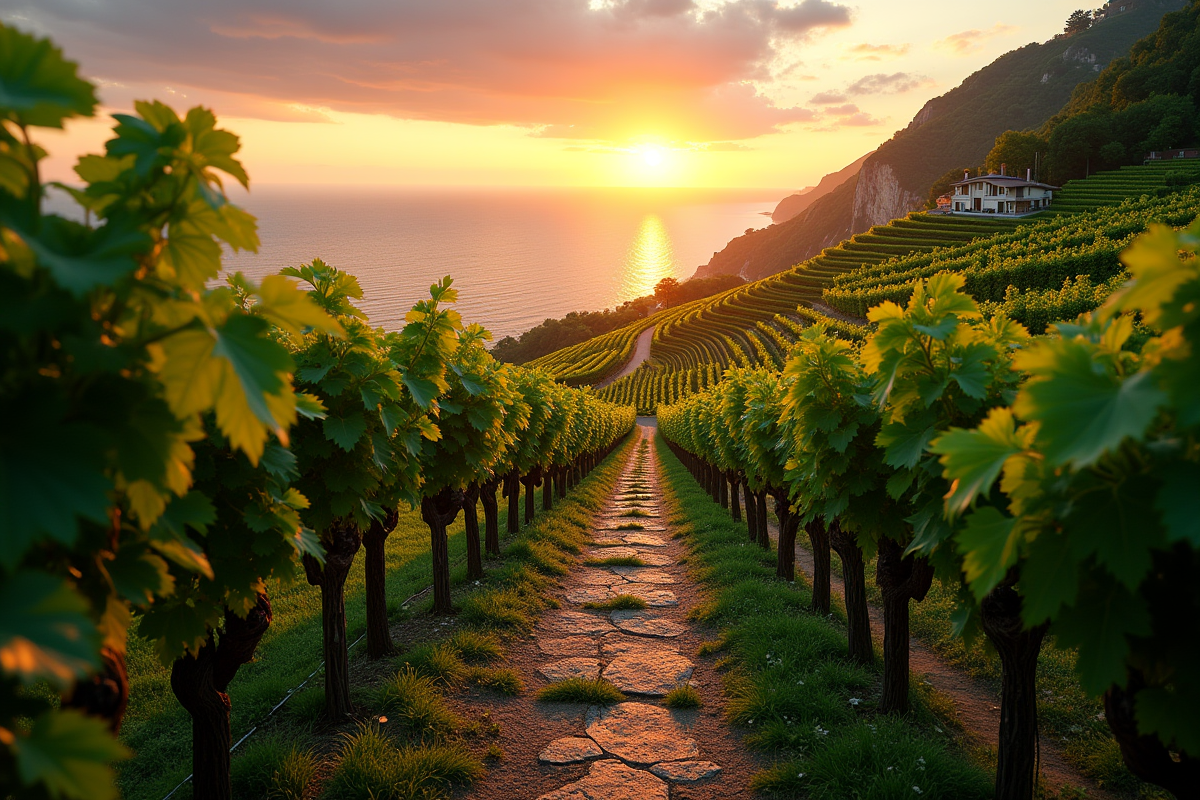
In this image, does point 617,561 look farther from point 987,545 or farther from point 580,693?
point 987,545

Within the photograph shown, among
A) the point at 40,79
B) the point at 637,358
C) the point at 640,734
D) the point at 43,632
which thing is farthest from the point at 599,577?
the point at 637,358

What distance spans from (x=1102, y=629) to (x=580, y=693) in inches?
226

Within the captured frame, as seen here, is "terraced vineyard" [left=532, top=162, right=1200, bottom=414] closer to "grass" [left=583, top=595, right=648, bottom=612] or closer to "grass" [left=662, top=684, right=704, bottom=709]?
"grass" [left=583, top=595, right=648, bottom=612]

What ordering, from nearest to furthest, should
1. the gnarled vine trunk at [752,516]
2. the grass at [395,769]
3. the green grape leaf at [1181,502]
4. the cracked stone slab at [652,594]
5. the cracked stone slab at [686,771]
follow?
the green grape leaf at [1181,502] < the grass at [395,769] < the cracked stone slab at [686,771] < the cracked stone slab at [652,594] < the gnarled vine trunk at [752,516]

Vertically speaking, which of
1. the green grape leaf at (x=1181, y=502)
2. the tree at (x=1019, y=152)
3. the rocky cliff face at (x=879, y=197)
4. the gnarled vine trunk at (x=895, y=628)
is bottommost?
the gnarled vine trunk at (x=895, y=628)

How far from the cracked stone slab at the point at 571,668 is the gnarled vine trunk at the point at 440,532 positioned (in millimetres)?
1976

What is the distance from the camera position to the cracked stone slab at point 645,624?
364 inches

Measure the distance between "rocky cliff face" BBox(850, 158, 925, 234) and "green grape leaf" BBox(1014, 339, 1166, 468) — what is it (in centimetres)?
16813

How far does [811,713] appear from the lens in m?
6.29

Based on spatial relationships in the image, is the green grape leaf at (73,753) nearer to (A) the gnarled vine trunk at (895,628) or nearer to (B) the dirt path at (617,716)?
(B) the dirt path at (617,716)

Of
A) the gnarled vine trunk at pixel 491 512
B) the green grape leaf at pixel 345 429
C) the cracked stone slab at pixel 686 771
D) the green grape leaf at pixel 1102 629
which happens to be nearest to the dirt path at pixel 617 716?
the cracked stone slab at pixel 686 771

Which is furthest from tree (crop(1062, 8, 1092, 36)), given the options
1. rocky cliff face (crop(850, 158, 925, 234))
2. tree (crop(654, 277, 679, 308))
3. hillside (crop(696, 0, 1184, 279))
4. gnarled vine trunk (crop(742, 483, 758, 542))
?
gnarled vine trunk (crop(742, 483, 758, 542))

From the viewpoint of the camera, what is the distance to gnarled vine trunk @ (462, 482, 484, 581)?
1052 centimetres

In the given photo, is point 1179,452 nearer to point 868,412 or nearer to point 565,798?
point 868,412
